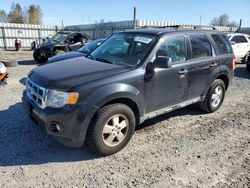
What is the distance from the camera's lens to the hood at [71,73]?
10.5 ft

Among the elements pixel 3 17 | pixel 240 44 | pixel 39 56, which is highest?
pixel 3 17

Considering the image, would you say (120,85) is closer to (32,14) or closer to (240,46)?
(240,46)

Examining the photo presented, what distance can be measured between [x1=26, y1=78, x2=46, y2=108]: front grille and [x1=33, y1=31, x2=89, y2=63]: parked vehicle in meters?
8.52

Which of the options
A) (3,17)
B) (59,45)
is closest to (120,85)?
(59,45)

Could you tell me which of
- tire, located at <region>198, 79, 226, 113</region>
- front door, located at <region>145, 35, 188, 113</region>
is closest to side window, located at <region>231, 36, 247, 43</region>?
tire, located at <region>198, 79, 226, 113</region>

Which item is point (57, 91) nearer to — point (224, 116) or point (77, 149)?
point (77, 149)

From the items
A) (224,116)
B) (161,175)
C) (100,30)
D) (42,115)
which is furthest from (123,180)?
(100,30)

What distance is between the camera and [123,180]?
3.04m

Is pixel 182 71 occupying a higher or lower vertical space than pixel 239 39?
lower

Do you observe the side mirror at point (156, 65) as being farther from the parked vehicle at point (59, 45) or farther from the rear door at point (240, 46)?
the rear door at point (240, 46)

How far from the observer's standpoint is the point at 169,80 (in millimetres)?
4074

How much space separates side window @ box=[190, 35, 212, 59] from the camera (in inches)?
181

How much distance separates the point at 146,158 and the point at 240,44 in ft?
37.8

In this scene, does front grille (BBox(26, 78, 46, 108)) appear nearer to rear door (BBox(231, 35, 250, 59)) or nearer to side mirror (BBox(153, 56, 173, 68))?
side mirror (BBox(153, 56, 173, 68))
